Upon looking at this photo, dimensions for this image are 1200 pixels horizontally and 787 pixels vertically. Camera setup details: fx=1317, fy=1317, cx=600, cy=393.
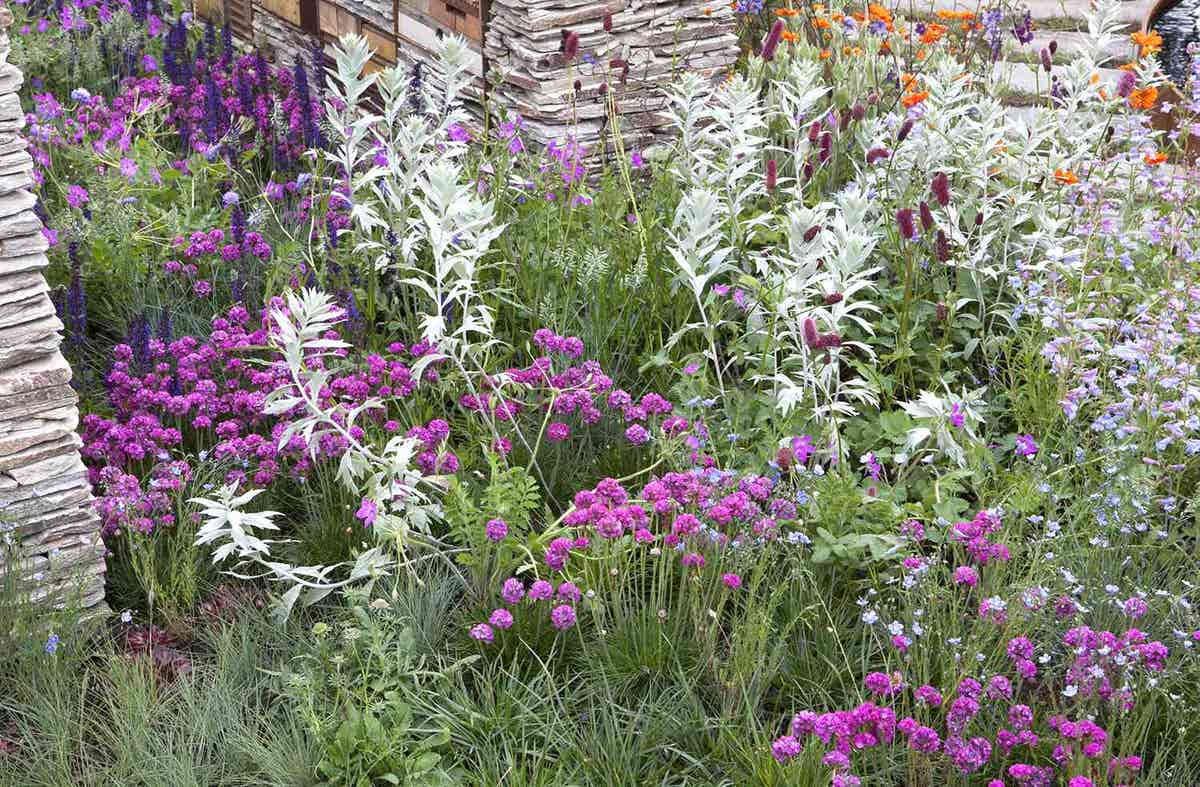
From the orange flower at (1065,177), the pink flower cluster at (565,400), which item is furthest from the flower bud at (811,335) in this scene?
the orange flower at (1065,177)

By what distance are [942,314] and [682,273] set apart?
0.81 meters

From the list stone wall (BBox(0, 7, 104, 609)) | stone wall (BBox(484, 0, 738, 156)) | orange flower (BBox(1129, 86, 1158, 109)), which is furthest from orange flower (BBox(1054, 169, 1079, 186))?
stone wall (BBox(0, 7, 104, 609))

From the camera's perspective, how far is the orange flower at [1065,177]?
4.30 m

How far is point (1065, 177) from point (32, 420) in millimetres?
3194

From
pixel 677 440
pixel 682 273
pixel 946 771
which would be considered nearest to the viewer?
pixel 946 771

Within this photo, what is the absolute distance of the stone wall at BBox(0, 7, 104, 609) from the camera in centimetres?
311

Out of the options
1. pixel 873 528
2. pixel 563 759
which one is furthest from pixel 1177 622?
pixel 563 759

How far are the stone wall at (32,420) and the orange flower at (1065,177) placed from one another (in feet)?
10.1

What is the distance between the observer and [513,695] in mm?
2973

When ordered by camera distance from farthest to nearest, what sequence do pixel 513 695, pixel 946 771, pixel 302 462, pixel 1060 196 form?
1. pixel 1060 196
2. pixel 302 462
3. pixel 513 695
4. pixel 946 771

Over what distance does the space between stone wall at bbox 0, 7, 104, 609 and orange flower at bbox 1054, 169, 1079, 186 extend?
10.1ft

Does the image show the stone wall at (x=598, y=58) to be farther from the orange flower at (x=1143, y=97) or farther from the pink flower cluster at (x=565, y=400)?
the orange flower at (x=1143, y=97)

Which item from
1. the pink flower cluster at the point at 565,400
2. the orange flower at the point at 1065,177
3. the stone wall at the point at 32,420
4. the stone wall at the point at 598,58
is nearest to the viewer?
the stone wall at the point at 32,420

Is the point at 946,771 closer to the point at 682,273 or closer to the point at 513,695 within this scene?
the point at 513,695
